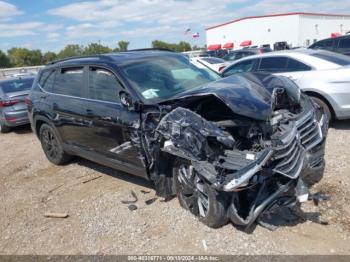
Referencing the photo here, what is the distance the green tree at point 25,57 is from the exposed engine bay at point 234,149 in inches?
2750

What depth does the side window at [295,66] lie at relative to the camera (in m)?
6.61

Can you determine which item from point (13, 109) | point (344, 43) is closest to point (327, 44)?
point (344, 43)

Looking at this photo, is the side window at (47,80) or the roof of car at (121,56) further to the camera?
the side window at (47,80)

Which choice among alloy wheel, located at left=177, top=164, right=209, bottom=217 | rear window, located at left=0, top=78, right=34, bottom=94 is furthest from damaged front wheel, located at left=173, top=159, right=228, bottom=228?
rear window, located at left=0, top=78, right=34, bottom=94

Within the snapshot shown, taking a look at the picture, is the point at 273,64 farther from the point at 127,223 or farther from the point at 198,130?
the point at 127,223

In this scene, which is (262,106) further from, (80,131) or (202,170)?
(80,131)

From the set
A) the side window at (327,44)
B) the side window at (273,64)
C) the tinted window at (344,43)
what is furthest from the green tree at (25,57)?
the side window at (273,64)

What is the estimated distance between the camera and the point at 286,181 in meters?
3.37

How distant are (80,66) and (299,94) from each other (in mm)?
3077

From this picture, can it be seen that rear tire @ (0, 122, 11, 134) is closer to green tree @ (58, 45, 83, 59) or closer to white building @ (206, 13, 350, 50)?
white building @ (206, 13, 350, 50)

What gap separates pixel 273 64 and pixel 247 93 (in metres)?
3.90

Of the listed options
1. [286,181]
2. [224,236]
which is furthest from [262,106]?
[224,236]

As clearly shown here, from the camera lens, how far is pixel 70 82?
17.8 ft

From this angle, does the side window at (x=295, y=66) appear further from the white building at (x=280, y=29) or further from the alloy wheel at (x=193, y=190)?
the white building at (x=280, y=29)
